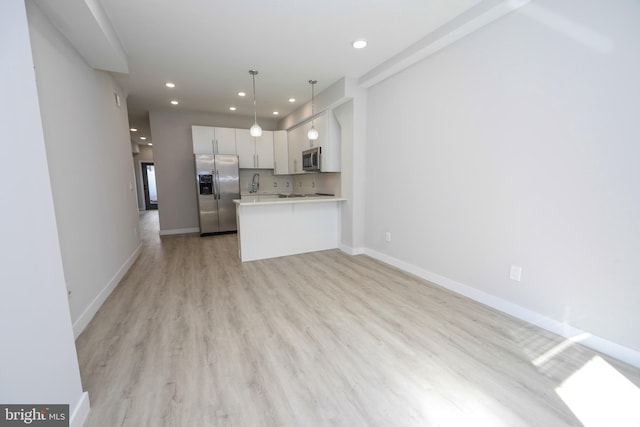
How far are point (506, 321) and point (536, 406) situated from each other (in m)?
0.96

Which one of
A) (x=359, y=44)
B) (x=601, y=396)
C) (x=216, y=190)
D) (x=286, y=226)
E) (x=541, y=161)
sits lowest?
(x=601, y=396)

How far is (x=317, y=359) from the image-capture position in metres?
1.80

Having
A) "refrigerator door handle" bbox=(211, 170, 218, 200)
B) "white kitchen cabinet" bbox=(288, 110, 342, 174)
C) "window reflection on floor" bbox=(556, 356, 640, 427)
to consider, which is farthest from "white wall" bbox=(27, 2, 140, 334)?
"window reflection on floor" bbox=(556, 356, 640, 427)

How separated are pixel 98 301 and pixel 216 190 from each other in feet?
11.5

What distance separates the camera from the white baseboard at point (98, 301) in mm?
2133

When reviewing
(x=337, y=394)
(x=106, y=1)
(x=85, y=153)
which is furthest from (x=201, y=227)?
(x=337, y=394)

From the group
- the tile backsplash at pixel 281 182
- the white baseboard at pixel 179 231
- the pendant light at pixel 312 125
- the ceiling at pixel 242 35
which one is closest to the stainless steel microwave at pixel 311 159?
the pendant light at pixel 312 125

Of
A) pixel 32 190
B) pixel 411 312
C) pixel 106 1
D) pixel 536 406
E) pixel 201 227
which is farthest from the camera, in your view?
pixel 201 227

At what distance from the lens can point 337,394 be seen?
59.1 inches

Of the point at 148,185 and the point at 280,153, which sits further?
the point at 148,185

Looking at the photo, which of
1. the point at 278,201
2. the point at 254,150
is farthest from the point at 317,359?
the point at 254,150

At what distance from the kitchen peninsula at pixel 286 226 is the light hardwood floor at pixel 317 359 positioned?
1.09m

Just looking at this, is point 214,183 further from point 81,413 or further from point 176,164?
point 81,413

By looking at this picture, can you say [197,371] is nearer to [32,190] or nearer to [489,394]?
[32,190]
